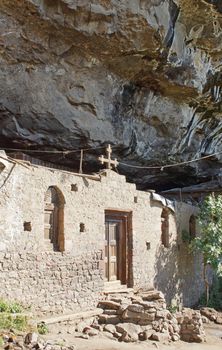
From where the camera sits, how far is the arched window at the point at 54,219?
436 inches

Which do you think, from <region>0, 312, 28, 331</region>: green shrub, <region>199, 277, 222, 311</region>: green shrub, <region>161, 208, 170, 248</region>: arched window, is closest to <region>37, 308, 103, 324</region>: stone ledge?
<region>0, 312, 28, 331</region>: green shrub

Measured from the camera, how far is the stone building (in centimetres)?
995

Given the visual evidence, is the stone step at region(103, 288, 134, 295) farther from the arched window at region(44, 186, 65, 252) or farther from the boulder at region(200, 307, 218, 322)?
the boulder at region(200, 307, 218, 322)

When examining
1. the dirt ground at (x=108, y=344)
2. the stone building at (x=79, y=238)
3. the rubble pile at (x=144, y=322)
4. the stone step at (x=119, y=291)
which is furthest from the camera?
the stone step at (x=119, y=291)

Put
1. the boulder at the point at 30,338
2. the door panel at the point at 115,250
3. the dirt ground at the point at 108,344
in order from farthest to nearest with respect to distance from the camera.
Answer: the door panel at the point at 115,250, the dirt ground at the point at 108,344, the boulder at the point at 30,338

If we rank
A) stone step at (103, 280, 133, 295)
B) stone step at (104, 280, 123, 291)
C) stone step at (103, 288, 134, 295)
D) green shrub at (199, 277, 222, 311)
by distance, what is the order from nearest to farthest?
stone step at (103, 288, 134, 295) < stone step at (103, 280, 133, 295) < stone step at (104, 280, 123, 291) < green shrub at (199, 277, 222, 311)

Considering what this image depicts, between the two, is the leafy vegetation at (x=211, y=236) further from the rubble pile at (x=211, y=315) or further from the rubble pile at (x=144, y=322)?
the rubble pile at (x=144, y=322)

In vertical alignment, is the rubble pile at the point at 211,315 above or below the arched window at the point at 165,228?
below

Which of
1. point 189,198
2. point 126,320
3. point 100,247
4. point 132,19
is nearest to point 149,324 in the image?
point 126,320

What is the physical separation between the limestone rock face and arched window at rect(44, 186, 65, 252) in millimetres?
4737

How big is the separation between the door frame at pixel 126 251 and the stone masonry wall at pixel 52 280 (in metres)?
1.40

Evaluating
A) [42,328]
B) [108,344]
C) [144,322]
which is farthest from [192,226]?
[42,328]

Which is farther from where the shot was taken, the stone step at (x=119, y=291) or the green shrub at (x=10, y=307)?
the stone step at (x=119, y=291)

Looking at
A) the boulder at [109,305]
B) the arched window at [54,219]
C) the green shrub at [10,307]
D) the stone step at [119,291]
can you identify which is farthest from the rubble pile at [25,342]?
the stone step at [119,291]
